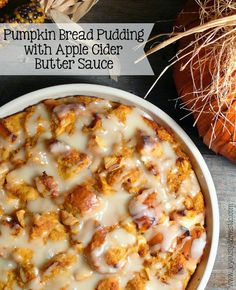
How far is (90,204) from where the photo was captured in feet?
4.73

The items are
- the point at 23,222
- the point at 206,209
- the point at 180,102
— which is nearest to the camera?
the point at 23,222

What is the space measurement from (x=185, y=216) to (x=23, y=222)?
391 mm

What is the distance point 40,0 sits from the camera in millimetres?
1582

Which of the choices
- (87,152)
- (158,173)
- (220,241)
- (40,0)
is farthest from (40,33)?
(220,241)

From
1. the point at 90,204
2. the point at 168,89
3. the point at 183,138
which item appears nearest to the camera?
the point at 90,204

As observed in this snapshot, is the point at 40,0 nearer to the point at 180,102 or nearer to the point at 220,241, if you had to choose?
the point at 180,102

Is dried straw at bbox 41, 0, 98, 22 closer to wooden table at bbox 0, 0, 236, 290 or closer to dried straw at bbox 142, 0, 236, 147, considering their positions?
wooden table at bbox 0, 0, 236, 290

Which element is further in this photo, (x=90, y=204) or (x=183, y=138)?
Result: (x=183, y=138)

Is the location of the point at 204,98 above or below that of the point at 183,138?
above

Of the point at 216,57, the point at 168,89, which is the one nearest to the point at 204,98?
the point at 216,57

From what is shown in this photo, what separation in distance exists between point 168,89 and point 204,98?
0.22 m

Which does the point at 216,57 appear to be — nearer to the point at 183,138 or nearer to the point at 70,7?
the point at 183,138

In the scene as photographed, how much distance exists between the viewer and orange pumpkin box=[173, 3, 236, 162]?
1.51 meters

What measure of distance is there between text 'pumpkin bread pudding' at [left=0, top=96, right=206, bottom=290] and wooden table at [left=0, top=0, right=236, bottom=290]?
0.20 m
